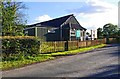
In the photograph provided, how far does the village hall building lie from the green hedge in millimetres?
22382

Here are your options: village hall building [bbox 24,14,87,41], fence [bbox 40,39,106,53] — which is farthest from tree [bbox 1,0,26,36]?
village hall building [bbox 24,14,87,41]

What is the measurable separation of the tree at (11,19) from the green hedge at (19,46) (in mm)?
6458

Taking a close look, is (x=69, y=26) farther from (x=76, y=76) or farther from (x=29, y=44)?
(x=76, y=76)

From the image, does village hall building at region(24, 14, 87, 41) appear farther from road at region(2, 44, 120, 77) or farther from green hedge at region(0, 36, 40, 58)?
road at region(2, 44, 120, 77)

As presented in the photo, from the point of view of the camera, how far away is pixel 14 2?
29156 millimetres

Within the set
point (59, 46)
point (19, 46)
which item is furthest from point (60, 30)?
point (19, 46)

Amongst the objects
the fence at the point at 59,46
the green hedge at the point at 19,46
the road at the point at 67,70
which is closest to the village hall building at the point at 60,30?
the fence at the point at 59,46

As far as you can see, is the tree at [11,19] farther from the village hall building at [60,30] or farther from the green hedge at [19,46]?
the village hall building at [60,30]

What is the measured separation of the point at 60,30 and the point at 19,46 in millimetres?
28063

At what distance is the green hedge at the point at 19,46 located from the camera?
1794 cm

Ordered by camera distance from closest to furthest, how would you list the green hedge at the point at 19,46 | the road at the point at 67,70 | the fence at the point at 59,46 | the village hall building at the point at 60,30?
the road at the point at 67,70
the green hedge at the point at 19,46
the fence at the point at 59,46
the village hall building at the point at 60,30

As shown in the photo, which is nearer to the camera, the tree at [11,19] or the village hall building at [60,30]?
the tree at [11,19]

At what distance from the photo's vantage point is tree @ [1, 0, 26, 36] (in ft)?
85.9

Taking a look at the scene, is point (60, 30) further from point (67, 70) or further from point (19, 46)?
point (67, 70)
